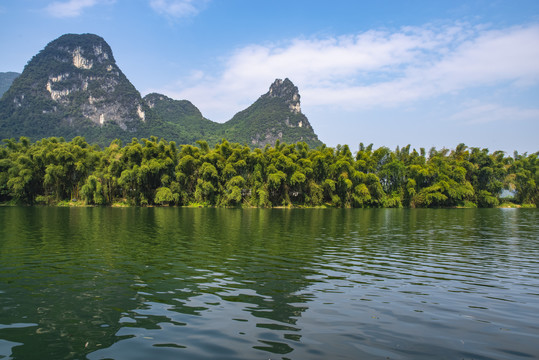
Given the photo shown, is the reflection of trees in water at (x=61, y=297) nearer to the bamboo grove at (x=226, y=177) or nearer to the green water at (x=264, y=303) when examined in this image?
the green water at (x=264, y=303)

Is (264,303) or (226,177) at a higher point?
(226,177)

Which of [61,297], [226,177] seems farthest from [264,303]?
[226,177]

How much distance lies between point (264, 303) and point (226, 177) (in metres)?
63.6

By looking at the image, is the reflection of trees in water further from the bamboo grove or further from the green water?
the bamboo grove

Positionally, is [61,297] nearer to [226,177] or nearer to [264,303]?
[264,303]

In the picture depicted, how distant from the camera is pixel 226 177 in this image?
7150 centimetres

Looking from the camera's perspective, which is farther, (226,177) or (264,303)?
(226,177)

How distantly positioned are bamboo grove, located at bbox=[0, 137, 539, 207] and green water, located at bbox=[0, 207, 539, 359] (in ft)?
172

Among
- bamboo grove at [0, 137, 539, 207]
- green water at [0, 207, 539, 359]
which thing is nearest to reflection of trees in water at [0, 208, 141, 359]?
green water at [0, 207, 539, 359]

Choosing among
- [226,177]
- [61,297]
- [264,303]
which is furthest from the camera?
[226,177]

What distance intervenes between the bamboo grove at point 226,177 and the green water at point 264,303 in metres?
52.6

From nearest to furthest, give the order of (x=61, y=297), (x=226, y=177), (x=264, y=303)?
(x=264, y=303)
(x=61, y=297)
(x=226, y=177)

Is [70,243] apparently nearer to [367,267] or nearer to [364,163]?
[367,267]

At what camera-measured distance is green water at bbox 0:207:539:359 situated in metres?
6.04
